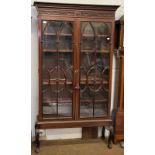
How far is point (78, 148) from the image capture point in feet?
9.33

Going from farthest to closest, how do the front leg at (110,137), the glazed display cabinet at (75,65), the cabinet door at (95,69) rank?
the front leg at (110,137), the cabinet door at (95,69), the glazed display cabinet at (75,65)

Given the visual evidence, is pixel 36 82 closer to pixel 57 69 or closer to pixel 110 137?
pixel 57 69

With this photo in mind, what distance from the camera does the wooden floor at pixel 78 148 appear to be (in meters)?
2.73

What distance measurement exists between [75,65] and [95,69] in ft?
0.94

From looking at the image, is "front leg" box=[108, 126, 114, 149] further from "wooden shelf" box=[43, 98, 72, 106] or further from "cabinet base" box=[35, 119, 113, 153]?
"wooden shelf" box=[43, 98, 72, 106]

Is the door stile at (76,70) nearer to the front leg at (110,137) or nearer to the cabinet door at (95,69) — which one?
the cabinet door at (95,69)

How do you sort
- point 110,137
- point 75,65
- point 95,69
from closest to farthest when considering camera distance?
point 75,65
point 95,69
point 110,137

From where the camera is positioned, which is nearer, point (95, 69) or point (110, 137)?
point (95, 69)

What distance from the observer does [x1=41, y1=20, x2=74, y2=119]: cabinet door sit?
262 cm

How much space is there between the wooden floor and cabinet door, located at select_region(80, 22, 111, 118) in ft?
1.48

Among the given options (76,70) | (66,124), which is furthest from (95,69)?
(66,124)

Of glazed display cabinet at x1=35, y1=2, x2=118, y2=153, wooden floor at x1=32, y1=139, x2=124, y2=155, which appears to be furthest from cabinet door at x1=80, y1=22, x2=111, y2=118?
wooden floor at x1=32, y1=139, x2=124, y2=155

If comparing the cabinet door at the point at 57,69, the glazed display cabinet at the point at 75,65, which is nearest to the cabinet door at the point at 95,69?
the glazed display cabinet at the point at 75,65
